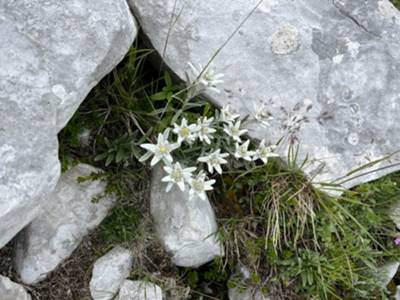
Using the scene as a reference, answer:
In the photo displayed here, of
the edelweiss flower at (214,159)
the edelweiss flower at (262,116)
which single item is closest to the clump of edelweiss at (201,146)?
the edelweiss flower at (214,159)

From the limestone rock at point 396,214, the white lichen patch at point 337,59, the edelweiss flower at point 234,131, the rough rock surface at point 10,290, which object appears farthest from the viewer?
the limestone rock at point 396,214

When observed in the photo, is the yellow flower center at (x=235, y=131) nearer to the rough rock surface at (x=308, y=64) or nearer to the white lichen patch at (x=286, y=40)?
the rough rock surface at (x=308, y=64)

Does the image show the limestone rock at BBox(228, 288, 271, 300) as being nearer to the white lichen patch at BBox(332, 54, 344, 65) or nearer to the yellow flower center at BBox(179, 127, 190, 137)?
the yellow flower center at BBox(179, 127, 190, 137)

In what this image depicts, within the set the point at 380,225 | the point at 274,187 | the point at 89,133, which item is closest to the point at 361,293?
the point at 380,225

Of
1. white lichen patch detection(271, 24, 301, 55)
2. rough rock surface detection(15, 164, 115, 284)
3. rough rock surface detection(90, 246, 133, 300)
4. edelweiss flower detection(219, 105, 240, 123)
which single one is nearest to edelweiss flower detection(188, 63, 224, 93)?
edelweiss flower detection(219, 105, 240, 123)

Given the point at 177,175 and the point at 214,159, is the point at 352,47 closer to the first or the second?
the point at 214,159

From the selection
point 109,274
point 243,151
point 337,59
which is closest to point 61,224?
point 109,274
